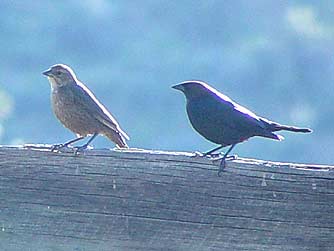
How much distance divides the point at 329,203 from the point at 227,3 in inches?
555

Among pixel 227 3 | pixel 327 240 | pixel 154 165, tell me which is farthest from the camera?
pixel 227 3

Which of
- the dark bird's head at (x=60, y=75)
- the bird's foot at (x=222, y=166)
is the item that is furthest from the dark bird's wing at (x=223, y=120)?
the dark bird's head at (x=60, y=75)

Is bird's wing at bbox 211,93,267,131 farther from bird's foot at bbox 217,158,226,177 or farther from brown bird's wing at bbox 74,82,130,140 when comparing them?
brown bird's wing at bbox 74,82,130,140

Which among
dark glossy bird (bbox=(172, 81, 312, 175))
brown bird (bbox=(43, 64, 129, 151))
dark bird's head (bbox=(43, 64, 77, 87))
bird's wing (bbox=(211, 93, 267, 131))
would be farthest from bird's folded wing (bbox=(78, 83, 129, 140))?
bird's wing (bbox=(211, 93, 267, 131))

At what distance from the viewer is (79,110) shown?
17.5 ft

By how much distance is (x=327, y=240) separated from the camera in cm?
189

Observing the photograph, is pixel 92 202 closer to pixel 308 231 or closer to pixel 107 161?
pixel 107 161

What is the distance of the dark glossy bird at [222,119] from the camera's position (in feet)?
10.8

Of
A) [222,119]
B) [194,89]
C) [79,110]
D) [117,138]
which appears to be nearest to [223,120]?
[222,119]

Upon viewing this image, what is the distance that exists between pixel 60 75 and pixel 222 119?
8.39 ft

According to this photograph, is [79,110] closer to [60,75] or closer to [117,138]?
[60,75]

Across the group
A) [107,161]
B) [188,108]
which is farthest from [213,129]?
[107,161]

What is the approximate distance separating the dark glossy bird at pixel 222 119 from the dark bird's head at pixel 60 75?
7.24ft

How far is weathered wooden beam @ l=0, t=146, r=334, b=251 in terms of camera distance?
1.91 m
